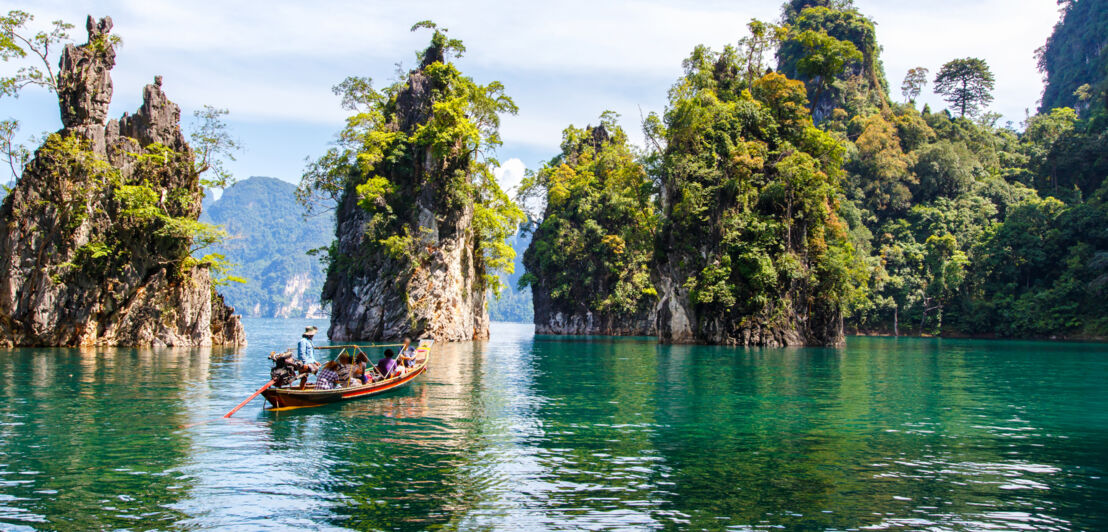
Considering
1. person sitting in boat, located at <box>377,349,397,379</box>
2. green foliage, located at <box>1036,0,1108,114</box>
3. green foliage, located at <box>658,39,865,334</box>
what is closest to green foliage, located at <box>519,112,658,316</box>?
green foliage, located at <box>658,39,865,334</box>

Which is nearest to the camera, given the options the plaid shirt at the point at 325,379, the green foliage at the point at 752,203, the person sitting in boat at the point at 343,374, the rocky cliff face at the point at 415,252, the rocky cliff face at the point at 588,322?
the plaid shirt at the point at 325,379

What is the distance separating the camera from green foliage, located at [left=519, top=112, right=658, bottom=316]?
3196 inches

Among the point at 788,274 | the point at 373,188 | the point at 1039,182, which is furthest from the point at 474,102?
the point at 1039,182

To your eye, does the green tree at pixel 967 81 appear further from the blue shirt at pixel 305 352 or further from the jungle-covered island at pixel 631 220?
the blue shirt at pixel 305 352

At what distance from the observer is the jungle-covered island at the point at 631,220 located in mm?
40938

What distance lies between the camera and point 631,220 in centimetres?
8394

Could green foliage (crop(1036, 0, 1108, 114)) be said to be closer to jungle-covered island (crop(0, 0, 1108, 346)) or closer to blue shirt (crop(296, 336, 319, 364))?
jungle-covered island (crop(0, 0, 1108, 346))

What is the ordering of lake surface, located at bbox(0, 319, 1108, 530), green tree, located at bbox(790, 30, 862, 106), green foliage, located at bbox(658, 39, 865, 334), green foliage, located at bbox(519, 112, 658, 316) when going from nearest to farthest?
1. lake surface, located at bbox(0, 319, 1108, 530)
2. green foliage, located at bbox(658, 39, 865, 334)
3. green tree, located at bbox(790, 30, 862, 106)
4. green foliage, located at bbox(519, 112, 658, 316)

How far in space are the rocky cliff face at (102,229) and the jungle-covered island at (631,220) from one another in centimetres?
12

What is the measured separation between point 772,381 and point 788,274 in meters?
25.5

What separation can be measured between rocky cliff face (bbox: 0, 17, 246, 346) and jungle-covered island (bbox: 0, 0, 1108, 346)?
12cm

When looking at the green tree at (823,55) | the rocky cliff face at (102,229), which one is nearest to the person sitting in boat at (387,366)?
the rocky cliff face at (102,229)

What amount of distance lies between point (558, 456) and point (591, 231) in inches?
2777

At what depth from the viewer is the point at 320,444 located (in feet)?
48.4
